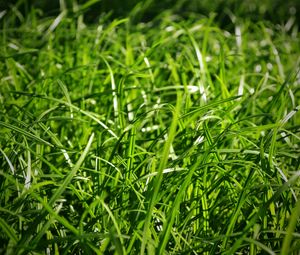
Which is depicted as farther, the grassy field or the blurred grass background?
the blurred grass background

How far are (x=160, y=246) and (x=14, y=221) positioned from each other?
1.02ft

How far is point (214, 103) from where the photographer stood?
2.74 ft

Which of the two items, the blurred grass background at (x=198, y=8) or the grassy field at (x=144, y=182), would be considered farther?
the blurred grass background at (x=198, y=8)

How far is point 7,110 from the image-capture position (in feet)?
3.59

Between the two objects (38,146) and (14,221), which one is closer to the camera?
(14,221)

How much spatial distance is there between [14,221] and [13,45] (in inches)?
37.9

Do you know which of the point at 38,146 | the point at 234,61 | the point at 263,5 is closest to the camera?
the point at 38,146

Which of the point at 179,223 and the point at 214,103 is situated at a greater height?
the point at 214,103

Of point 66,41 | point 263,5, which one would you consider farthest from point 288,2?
point 66,41

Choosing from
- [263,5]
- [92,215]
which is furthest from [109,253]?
[263,5]

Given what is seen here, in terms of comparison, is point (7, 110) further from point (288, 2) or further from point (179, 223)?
point (288, 2)

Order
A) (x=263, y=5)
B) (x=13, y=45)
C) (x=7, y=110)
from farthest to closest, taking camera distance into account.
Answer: (x=263, y=5) < (x=13, y=45) < (x=7, y=110)

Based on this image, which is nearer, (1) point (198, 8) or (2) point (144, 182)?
(2) point (144, 182)

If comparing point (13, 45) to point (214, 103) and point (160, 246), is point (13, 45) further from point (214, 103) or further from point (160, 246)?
point (160, 246)
